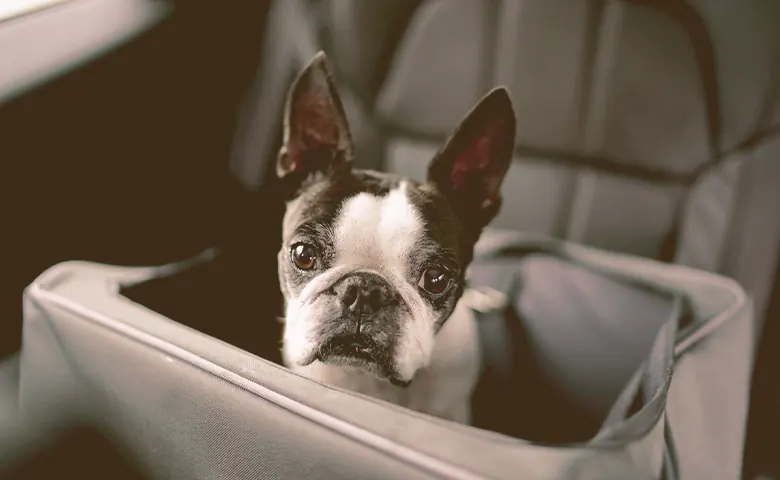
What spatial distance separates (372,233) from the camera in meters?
0.81

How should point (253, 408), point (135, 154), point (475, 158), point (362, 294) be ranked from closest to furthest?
point (253, 408) < point (362, 294) < point (475, 158) < point (135, 154)

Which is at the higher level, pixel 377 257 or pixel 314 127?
pixel 314 127

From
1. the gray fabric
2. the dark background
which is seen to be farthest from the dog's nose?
the dark background

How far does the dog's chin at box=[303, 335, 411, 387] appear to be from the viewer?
0.76 m

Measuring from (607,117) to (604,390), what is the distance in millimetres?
444

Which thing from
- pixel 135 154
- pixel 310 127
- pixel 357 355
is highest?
pixel 310 127

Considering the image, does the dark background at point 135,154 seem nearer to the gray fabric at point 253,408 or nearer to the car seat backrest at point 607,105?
the gray fabric at point 253,408

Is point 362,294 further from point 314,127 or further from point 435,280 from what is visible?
point 314,127

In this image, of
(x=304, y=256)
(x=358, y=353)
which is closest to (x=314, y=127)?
(x=304, y=256)

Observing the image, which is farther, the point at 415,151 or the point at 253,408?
the point at 415,151

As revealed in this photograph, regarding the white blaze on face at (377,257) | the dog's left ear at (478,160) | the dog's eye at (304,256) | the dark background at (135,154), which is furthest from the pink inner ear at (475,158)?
the dark background at (135,154)

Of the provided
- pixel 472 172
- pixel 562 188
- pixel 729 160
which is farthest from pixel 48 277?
pixel 729 160

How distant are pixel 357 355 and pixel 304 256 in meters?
0.15

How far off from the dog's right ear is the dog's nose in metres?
0.20
